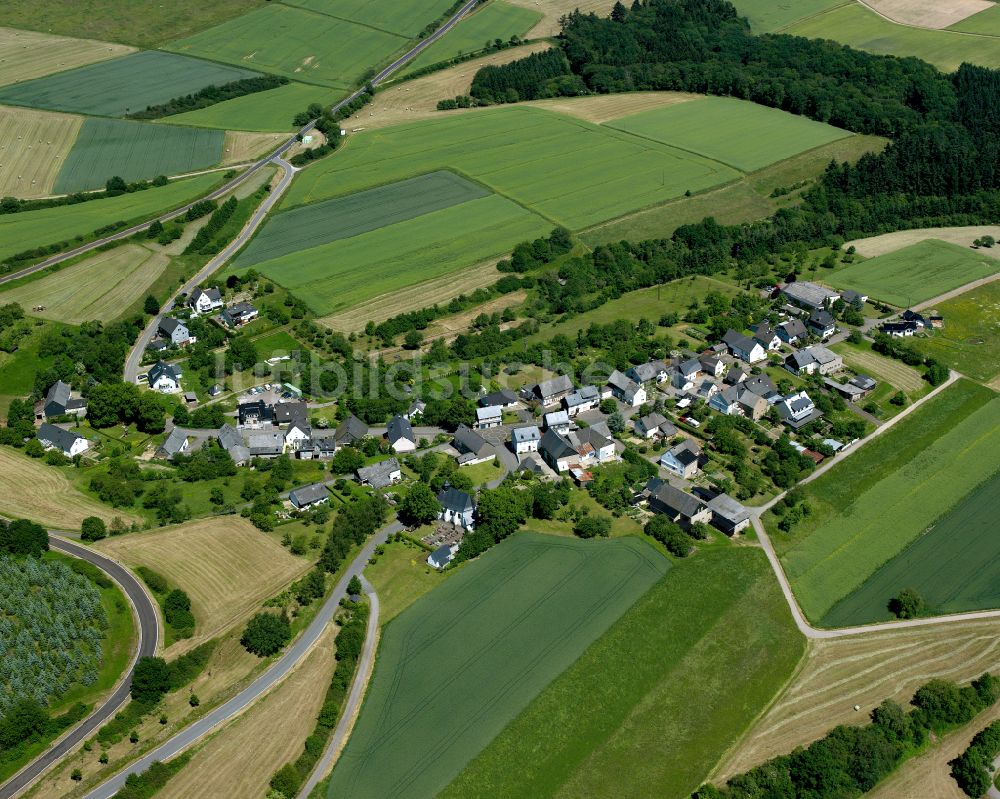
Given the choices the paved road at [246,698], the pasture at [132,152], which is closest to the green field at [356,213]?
the pasture at [132,152]

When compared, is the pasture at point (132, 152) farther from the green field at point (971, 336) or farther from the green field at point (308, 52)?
the green field at point (971, 336)

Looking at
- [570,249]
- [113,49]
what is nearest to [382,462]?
[570,249]

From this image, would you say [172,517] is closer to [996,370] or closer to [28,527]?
[28,527]

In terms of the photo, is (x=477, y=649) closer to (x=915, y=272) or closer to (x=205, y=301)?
(x=205, y=301)

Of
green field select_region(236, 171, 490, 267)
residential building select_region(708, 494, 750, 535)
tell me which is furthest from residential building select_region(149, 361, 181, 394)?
residential building select_region(708, 494, 750, 535)

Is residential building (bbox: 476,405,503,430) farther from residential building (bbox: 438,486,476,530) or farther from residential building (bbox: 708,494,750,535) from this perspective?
residential building (bbox: 708,494,750,535)

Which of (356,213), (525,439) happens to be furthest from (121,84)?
(525,439)

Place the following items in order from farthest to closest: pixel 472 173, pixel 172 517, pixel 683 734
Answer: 1. pixel 472 173
2. pixel 172 517
3. pixel 683 734
